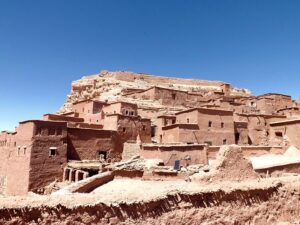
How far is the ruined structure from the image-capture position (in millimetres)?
17391

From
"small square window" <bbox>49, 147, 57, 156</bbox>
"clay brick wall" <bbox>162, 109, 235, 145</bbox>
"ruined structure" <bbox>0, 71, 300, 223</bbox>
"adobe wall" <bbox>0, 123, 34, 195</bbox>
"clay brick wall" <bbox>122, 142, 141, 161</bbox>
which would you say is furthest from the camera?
"clay brick wall" <bbox>122, 142, 141, 161</bbox>

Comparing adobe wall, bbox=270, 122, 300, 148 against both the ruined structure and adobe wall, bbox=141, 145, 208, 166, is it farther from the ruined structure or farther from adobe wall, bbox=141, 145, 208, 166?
adobe wall, bbox=141, 145, 208, 166

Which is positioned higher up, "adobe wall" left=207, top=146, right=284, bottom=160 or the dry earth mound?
"adobe wall" left=207, top=146, right=284, bottom=160

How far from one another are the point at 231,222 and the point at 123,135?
1566cm

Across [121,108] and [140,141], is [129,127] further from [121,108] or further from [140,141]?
[121,108]

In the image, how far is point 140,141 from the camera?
22312mm

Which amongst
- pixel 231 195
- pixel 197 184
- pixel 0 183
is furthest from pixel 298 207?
pixel 0 183

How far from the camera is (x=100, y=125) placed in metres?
23.1

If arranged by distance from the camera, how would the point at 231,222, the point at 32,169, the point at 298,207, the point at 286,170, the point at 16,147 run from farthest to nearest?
the point at 16,147 → the point at 32,169 → the point at 286,170 → the point at 298,207 → the point at 231,222

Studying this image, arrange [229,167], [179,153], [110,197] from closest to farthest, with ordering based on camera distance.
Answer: [110,197], [229,167], [179,153]

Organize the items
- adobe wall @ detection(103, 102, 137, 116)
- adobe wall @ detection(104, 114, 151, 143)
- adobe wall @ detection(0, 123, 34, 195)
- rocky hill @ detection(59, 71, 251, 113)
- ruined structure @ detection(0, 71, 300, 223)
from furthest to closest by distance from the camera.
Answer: rocky hill @ detection(59, 71, 251, 113) < adobe wall @ detection(103, 102, 137, 116) < adobe wall @ detection(104, 114, 151, 143) < adobe wall @ detection(0, 123, 34, 195) < ruined structure @ detection(0, 71, 300, 223)

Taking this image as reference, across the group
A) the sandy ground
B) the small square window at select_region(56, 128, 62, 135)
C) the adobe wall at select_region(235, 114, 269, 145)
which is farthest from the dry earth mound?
the adobe wall at select_region(235, 114, 269, 145)

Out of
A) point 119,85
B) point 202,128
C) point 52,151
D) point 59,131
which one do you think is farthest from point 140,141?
point 119,85

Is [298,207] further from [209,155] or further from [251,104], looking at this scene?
[251,104]
